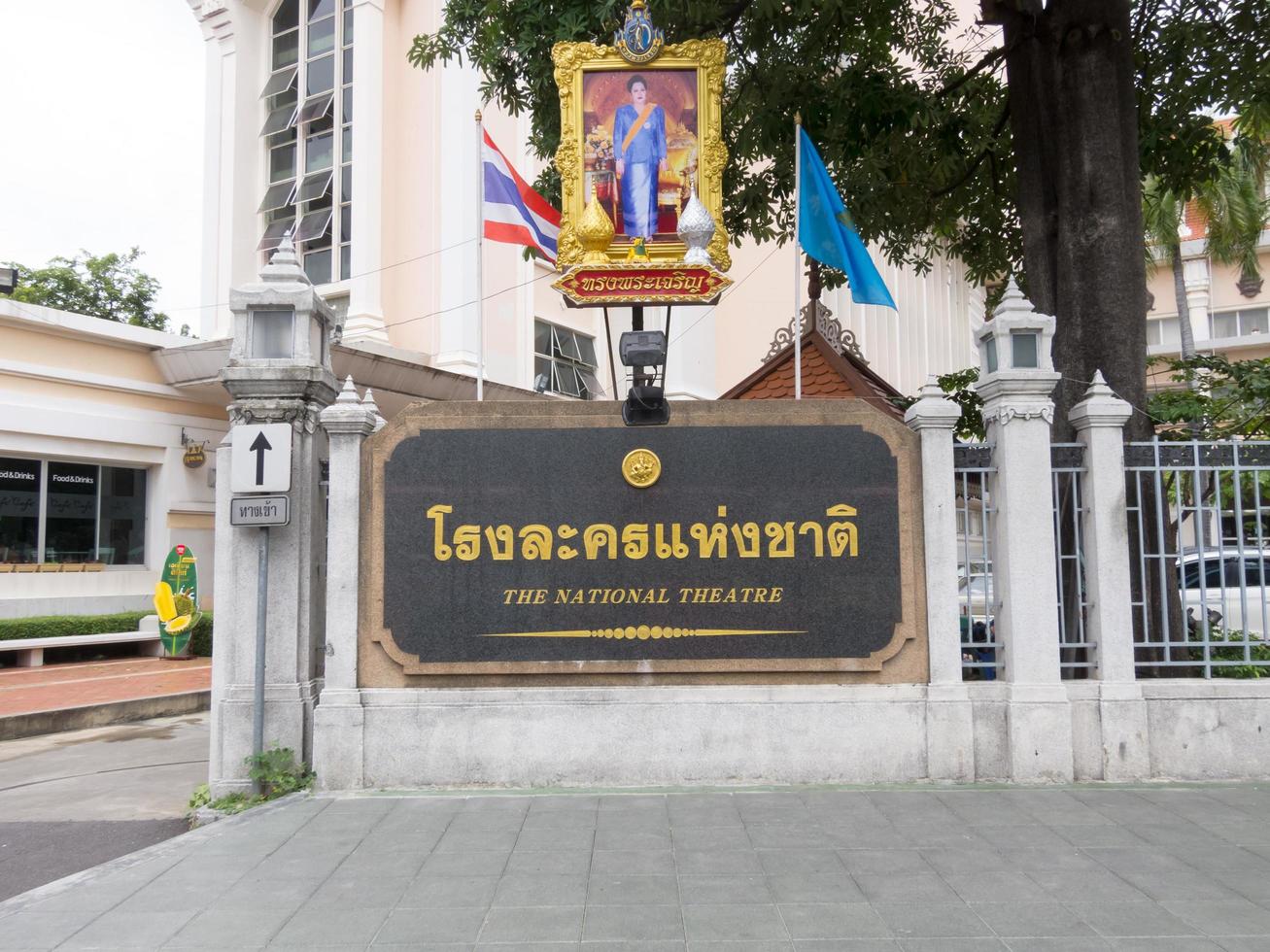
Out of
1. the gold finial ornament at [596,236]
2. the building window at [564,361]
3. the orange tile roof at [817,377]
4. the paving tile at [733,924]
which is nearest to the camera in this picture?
the paving tile at [733,924]

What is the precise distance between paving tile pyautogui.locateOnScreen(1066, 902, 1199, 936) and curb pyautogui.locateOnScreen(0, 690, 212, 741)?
10874 mm

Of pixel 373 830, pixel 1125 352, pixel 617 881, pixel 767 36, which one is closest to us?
pixel 617 881

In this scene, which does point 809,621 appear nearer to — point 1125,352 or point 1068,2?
point 1125,352

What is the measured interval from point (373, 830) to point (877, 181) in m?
9.87

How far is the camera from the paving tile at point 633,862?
531 cm

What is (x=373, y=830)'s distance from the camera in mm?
6152

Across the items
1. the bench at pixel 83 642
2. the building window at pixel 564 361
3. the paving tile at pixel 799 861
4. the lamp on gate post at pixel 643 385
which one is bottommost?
the paving tile at pixel 799 861

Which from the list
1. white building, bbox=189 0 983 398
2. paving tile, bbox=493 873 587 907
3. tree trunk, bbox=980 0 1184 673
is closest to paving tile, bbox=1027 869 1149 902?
paving tile, bbox=493 873 587 907

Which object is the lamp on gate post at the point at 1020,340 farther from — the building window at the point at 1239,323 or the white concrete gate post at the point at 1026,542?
the building window at the point at 1239,323

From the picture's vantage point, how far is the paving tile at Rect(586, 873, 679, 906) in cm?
488

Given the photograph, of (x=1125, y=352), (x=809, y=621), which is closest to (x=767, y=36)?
(x=1125, y=352)

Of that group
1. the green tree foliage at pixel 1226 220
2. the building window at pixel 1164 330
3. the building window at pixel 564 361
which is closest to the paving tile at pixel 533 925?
the building window at pixel 564 361

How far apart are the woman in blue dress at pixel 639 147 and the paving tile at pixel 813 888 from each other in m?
5.94

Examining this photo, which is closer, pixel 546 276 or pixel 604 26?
pixel 604 26
